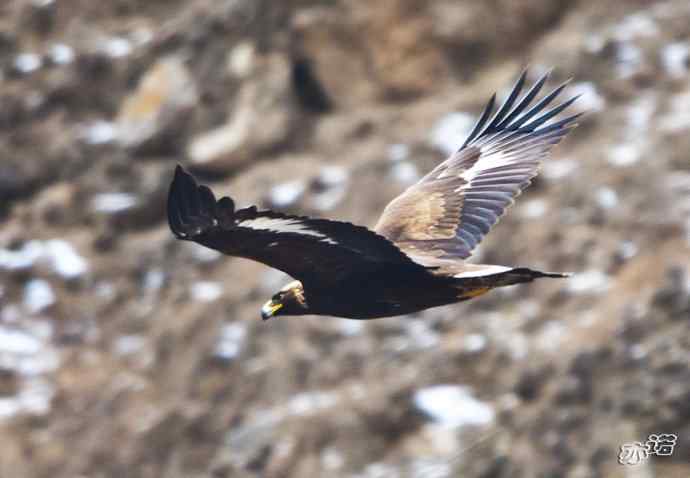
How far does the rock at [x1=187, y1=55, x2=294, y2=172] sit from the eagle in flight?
16.4 ft

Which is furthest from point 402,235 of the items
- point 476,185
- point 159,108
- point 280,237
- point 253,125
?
point 159,108

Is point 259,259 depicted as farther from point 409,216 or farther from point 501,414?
point 501,414

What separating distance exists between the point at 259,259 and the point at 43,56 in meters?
8.02

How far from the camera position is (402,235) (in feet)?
24.3

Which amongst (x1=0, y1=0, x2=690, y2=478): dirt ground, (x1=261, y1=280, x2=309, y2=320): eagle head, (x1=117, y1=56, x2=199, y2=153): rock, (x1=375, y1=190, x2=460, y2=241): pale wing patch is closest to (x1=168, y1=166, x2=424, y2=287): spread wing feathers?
(x1=261, y1=280, x2=309, y2=320): eagle head

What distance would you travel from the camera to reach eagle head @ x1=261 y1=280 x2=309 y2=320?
6.80 meters

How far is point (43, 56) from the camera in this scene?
1369 centimetres

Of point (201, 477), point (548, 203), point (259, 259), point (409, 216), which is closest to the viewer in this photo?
point (259, 259)

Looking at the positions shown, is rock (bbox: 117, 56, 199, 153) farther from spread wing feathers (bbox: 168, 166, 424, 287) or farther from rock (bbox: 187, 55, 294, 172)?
spread wing feathers (bbox: 168, 166, 424, 287)

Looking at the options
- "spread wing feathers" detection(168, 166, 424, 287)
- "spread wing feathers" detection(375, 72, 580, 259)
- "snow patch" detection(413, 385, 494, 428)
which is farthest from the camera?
"snow patch" detection(413, 385, 494, 428)

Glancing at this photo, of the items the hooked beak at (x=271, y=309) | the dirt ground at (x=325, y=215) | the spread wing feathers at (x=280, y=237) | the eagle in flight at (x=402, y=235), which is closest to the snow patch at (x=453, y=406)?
the dirt ground at (x=325, y=215)

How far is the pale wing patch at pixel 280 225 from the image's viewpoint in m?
5.89

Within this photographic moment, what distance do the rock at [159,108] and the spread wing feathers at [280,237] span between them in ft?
22.7

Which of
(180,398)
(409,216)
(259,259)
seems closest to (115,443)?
(180,398)
